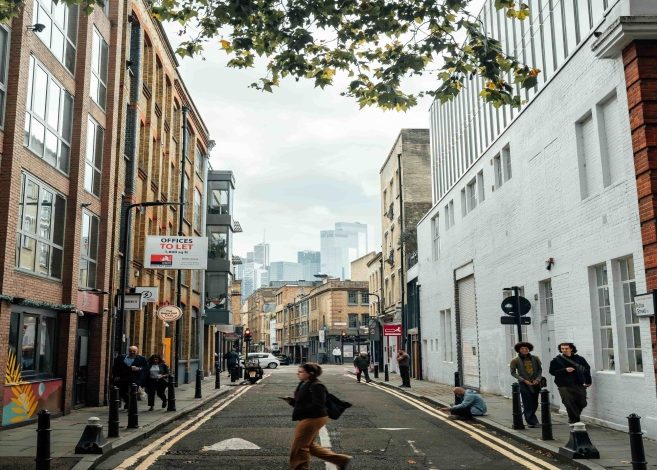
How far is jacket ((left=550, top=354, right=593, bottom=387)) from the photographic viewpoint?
1256 cm

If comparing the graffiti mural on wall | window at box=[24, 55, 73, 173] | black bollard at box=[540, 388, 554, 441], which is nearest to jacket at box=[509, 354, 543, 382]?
black bollard at box=[540, 388, 554, 441]

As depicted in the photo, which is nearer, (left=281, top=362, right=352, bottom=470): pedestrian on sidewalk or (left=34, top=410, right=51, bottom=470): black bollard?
(left=34, top=410, right=51, bottom=470): black bollard

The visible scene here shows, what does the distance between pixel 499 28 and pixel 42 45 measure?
1362cm

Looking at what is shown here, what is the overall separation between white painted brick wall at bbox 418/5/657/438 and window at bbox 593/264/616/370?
0.18 metres

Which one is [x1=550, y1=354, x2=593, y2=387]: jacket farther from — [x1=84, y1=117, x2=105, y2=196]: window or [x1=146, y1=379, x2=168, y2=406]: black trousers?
[x1=84, y1=117, x2=105, y2=196]: window

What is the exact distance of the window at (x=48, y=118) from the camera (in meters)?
15.8

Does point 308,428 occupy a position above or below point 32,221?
below

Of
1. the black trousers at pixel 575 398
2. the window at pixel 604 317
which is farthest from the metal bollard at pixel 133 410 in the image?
the window at pixel 604 317

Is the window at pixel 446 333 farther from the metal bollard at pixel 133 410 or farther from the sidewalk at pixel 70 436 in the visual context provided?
the metal bollard at pixel 133 410

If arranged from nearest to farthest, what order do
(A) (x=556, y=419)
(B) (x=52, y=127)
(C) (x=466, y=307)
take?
(A) (x=556, y=419)
(B) (x=52, y=127)
(C) (x=466, y=307)

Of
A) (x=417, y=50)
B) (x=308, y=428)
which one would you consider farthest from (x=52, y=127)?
(x=308, y=428)

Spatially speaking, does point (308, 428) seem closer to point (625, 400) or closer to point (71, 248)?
point (625, 400)

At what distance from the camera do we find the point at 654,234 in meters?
11.5

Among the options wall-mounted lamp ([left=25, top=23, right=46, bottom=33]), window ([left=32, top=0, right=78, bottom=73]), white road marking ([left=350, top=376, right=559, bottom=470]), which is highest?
window ([left=32, top=0, right=78, bottom=73])
